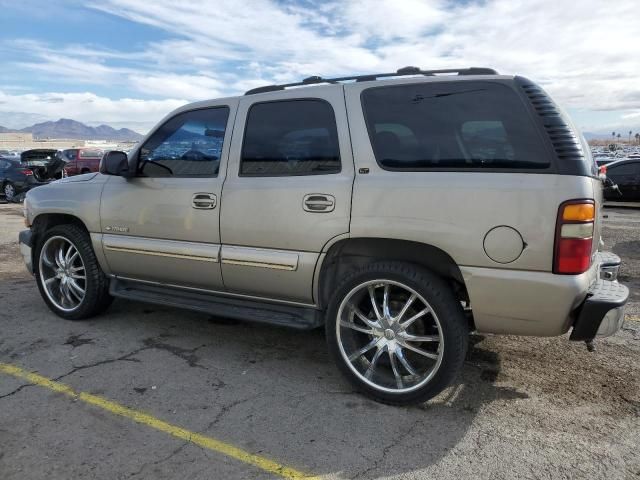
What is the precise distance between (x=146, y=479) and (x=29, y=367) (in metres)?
1.83

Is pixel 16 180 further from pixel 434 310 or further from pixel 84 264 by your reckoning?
pixel 434 310

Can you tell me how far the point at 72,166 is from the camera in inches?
848

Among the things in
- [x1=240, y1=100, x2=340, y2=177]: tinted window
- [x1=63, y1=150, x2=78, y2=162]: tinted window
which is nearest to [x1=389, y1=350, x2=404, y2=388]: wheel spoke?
[x1=240, y1=100, x2=340, y2=177]: tinted window

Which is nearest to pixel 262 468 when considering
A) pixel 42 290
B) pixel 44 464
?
pixel 44 464

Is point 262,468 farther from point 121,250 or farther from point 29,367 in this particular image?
point 121,250

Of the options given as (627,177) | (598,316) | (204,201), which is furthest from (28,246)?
(627,177)

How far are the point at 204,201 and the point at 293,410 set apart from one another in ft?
5.39

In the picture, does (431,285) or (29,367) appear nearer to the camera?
(431,285)

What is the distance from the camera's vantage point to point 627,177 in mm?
15242

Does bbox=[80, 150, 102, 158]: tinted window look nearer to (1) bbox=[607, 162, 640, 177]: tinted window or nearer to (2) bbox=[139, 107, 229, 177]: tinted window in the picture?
(1) bbox=[607, 162, 640, 177]: tinted window

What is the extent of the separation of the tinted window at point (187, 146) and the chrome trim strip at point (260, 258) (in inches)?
23.9

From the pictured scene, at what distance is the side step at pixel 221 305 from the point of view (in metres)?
3.57

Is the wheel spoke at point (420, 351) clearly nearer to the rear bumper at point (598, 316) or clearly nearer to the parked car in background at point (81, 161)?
the rear bumper at point (598, 316)

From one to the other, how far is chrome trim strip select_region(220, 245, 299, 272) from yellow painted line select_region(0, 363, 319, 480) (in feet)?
3.86
